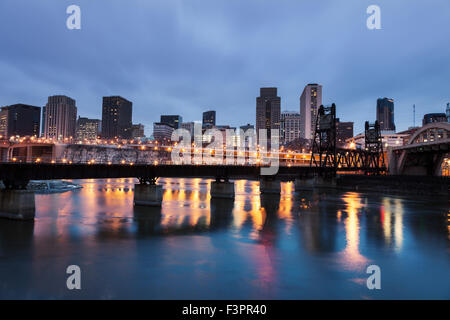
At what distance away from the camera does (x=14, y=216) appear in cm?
3447

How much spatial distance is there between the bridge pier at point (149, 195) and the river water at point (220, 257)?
926 cm

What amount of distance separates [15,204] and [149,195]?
19.9m

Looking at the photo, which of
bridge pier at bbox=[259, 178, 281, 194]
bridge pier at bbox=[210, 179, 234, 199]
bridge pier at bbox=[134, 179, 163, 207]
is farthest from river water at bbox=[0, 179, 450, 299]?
bridge pier at bbox=[259, 178, 281, 194]

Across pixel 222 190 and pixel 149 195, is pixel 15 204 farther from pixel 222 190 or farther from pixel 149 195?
pixel 222 190

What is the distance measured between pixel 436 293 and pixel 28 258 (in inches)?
1049

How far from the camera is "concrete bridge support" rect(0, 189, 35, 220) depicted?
34.3 meters

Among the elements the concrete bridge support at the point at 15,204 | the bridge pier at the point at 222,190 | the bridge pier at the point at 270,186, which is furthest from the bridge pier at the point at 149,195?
the bridge pier at the point at 270,186

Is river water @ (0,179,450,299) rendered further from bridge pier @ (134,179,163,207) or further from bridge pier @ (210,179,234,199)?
bridge pier @ (210,179,234,199)

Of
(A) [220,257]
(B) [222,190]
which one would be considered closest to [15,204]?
(A) [220,257]

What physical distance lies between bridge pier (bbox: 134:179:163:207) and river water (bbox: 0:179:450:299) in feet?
30.4

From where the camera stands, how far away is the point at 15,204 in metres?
34.6

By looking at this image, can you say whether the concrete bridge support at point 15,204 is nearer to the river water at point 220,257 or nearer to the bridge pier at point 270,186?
the river water at point 220,257
